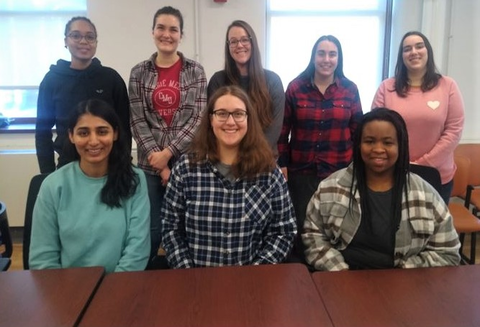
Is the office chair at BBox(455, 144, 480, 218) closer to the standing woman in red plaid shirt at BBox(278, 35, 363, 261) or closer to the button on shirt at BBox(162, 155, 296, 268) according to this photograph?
the standing woman in red plaid shirt at BBox(278, 35, 363, 261)

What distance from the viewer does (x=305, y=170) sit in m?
2.52

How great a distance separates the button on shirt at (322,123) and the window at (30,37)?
217 centimetres

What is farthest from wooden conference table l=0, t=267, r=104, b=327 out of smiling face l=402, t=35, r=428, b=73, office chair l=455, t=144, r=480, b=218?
office chair l=455, t=144, r=480, b=218

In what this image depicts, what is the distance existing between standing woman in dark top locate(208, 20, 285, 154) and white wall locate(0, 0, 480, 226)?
4.29 feet

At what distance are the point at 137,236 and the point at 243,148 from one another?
1.85 ft

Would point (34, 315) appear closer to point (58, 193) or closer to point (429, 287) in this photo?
point (58, 193)

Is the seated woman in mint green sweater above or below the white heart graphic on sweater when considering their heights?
below

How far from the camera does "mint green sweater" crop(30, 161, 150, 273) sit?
170cm

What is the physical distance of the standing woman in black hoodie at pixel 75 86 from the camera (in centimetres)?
235

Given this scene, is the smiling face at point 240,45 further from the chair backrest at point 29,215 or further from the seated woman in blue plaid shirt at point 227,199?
the chair backrest at point 29,215

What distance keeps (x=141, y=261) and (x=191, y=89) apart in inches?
37.4

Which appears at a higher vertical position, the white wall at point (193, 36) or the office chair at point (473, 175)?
the white wall at point (193, 36)

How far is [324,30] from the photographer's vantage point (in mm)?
3822

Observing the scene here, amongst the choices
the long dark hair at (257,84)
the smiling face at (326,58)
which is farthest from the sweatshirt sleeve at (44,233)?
the smiling face at (326,58)
